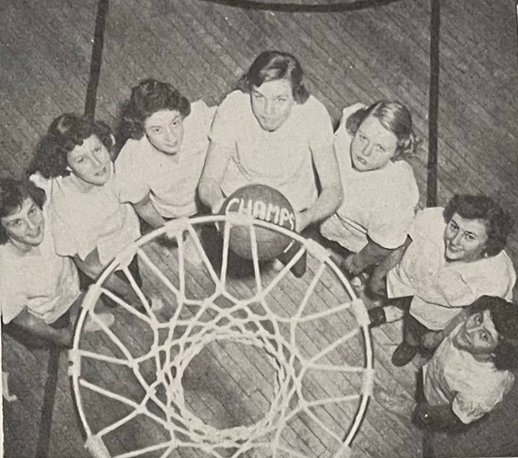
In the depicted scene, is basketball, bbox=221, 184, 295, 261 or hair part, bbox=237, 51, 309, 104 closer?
basketball, bbox=221, 184, 295, 261

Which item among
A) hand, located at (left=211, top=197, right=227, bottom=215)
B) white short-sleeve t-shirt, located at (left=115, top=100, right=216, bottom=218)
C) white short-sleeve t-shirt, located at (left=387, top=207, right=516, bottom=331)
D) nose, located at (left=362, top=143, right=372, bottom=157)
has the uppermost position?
white short-sleeve t-shirt, located at (left=115, top=100, right=216, bottom=218)

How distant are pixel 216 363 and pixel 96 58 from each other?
0.85 meters

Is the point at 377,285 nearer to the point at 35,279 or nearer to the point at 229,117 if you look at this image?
the point at 229,117

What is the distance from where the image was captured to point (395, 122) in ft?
7.22

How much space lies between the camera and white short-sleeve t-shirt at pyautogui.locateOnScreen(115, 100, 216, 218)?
7.06 feet

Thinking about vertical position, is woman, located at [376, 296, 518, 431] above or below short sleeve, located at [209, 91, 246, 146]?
below

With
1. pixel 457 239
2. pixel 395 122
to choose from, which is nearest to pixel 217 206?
pixel 395 122

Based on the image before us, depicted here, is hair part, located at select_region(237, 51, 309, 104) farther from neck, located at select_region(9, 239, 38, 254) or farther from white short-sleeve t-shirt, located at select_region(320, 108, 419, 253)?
neck, located at select_region(9, 239, 38, 254)

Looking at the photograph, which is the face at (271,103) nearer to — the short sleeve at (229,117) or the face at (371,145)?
the short sleeve at (229,117)

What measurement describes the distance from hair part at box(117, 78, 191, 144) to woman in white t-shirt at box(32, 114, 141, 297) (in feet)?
0.15

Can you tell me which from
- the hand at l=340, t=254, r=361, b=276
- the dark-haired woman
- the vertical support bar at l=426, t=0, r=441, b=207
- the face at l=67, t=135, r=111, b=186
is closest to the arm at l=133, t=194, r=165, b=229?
the dark-haired woman

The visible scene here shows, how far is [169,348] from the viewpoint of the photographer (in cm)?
211

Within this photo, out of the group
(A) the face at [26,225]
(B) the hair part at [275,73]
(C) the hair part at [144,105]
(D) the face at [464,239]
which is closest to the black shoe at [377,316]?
(D) the face at [464,239]

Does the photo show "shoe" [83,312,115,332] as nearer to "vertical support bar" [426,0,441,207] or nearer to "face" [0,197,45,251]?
"face" [0,197,45,251]
